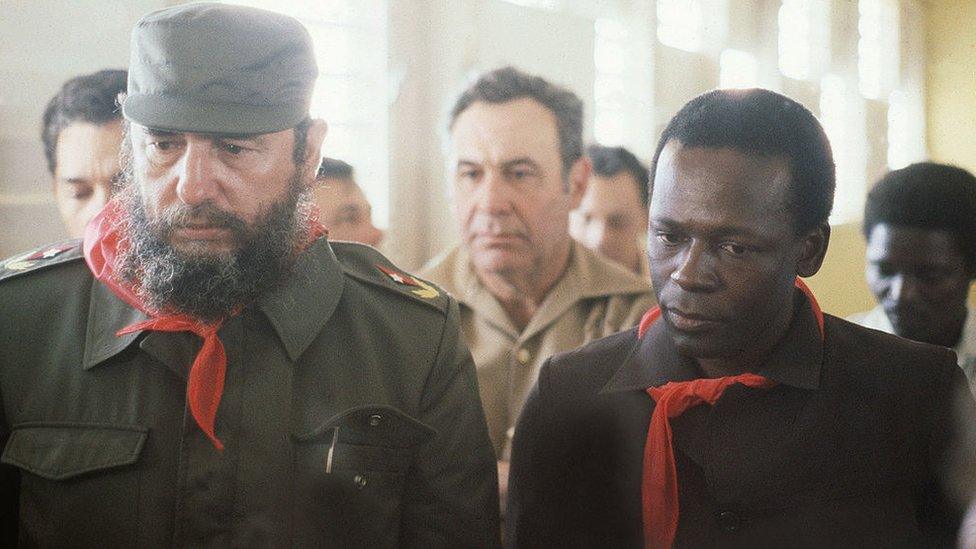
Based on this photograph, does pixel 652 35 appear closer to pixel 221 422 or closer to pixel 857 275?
pixel 857 275

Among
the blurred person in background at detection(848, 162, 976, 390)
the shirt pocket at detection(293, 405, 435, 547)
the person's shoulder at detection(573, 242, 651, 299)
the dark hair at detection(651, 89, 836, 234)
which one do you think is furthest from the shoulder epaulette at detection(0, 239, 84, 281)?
the blurred person in background at detection(848, 162, 976, 390)

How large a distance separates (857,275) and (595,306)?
0.51m

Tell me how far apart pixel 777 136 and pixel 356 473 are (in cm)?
66

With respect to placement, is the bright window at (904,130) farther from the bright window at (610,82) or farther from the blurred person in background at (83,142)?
the blurred person in background at (83,142)

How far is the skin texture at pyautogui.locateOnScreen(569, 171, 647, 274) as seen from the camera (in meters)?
2.29

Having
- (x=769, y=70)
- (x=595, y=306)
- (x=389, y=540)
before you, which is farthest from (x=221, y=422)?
(x=769, y=70)

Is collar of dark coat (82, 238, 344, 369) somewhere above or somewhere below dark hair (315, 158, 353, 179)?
below

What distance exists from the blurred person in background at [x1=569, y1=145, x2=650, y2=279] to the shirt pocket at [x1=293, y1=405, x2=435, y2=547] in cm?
113

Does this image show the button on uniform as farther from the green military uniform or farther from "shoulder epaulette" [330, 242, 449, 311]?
"shoulder epaulette" [330, 242, 449, 311]

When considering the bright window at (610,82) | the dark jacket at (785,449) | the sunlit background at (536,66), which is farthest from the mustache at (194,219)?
the bright window at (610,82)

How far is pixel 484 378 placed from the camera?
1.80 meters

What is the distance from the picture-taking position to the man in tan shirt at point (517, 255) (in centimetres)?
182

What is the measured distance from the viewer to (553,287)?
6.14 ft

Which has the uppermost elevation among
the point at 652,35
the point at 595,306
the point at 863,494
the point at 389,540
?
the point at 652,35
